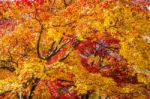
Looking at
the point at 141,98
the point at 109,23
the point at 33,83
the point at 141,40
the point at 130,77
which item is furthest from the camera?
the point at 130,77

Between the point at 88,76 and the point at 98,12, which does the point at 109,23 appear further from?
the point at 88,76

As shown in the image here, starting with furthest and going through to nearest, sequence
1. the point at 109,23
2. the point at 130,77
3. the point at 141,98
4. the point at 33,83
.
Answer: the point at 130,77
the point at 141,98
the point at 33,83
the point at 109,23

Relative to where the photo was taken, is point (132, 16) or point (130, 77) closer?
point (132, 16)

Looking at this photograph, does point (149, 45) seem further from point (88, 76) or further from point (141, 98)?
point (141, 98)

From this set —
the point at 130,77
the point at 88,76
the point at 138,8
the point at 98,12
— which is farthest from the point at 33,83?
the point at 130,77

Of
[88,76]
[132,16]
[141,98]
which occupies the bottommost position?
[141,98]

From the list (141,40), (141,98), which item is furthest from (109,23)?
(141,98)

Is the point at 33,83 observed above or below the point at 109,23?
below
